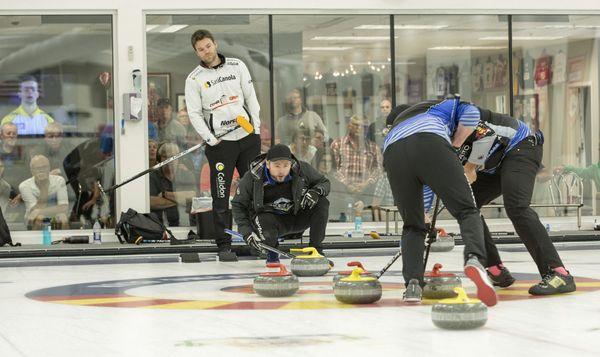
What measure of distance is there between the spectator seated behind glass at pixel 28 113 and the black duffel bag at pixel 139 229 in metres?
1.51

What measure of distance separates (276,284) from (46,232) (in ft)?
23.9

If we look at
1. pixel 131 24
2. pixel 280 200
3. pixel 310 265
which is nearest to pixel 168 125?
pixel 131 24

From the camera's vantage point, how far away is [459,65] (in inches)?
591

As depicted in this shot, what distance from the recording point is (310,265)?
27.1ft

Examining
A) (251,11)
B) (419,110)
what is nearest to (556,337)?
(419,110)

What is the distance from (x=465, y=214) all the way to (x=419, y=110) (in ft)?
1.90

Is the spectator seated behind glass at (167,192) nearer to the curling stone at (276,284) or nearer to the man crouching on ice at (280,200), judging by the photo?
the man crouching on ice at (280,200)

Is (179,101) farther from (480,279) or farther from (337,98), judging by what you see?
(480,279)

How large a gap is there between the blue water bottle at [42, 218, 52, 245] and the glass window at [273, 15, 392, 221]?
2724 mm

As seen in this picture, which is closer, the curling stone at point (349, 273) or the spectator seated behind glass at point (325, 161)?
the curling stone at point (349, 273)

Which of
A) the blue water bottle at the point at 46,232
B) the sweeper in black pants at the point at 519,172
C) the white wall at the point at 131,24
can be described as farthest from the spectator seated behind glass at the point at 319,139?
the sweeper in black pants at the point at 519,172

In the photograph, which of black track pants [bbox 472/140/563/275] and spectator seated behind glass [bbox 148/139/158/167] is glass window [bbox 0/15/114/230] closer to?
spectator seated behind glass [bbox 148/139/158/167]

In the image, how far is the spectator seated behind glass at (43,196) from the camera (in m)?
13.9

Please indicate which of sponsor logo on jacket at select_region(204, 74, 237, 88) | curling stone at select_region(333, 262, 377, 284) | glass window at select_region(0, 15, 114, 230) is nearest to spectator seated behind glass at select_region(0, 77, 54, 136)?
glass window at select_region(0, 15, 114, 230)
